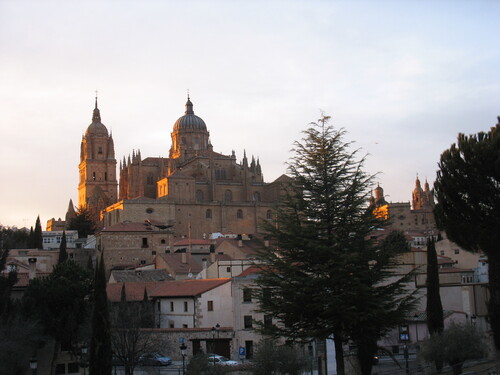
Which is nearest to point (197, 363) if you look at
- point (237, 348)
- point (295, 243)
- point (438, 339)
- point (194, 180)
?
point (295, 243)

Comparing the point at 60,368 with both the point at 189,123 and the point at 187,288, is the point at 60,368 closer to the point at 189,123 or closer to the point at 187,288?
the point at 187,288

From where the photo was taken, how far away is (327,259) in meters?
16.6

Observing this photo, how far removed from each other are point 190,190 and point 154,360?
5550 centimetres

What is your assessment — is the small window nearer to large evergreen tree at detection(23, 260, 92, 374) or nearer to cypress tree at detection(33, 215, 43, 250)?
large evergreen tree at detection(23, 260, 92, 374)

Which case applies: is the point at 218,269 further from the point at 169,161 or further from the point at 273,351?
the point at 169,161

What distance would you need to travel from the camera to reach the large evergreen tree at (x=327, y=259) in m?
16.2

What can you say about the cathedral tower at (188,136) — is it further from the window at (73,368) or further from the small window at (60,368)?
the small window at (60,368)

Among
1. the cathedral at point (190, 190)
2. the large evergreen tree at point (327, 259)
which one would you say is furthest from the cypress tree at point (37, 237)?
the large evergreen tree at point (327, 259)

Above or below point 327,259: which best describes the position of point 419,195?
above

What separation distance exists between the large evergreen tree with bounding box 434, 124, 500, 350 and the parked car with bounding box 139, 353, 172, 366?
12349mm

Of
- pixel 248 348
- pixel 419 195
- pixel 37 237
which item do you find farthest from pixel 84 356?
pixel 419 195

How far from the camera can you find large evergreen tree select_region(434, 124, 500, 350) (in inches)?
961

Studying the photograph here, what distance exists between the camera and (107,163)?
110 m

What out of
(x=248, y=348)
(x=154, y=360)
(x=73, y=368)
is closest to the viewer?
(x=154, y=360)
